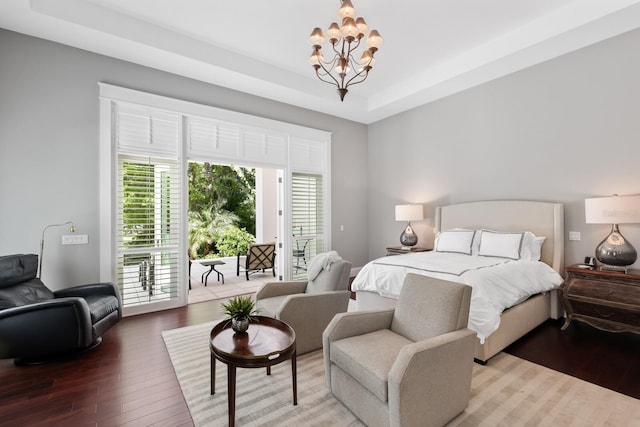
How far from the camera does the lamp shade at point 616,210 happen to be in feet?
10.3

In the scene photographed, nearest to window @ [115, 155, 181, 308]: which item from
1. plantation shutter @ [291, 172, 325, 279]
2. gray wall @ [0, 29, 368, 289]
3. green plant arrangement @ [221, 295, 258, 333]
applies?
gray wall @ [0, 29, 368, 289]

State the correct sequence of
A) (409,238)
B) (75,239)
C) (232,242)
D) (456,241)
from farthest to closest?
(232,242)
(409,238)
(456,241)
(75,239)

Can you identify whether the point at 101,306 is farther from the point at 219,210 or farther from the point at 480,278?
the point at 219,210

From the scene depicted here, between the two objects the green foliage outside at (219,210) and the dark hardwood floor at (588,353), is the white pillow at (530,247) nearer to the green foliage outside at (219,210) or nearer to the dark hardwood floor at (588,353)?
the dark hardwood floor at (588,353)

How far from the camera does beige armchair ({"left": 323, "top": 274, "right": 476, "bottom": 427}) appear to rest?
1.69 metres

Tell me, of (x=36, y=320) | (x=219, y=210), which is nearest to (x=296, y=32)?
(x=36, y=320)

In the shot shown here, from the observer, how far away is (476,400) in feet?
7.22

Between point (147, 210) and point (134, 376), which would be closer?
point (134, 376)

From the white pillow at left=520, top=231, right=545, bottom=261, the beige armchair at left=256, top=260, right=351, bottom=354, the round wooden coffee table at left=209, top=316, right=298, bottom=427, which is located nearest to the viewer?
the round wooden coffee table at left=209, top=316, right=298, bottom=427

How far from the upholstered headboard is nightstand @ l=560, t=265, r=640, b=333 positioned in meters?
0.52

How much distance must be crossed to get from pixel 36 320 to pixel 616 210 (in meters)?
5.71

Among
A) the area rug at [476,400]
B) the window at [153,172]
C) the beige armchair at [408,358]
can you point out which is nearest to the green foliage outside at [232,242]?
the window at [153,172]

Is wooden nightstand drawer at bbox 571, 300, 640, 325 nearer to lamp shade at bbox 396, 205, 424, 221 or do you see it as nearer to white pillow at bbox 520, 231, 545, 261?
white pillow at bbox 520, 231, 545, 261

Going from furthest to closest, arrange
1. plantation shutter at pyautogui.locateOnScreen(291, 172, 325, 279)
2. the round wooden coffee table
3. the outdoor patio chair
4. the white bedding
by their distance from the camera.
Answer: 1. the outdoor patio chair
2. plantation shutter at pyautogui.locateOnScreen(291, 172, 325, 279)
3. the white bedding
4. the round wooden coffee table
